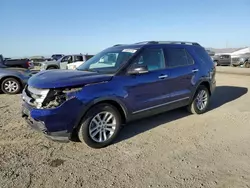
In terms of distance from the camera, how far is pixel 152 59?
4.72 meters

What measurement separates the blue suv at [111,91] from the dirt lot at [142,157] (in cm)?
40

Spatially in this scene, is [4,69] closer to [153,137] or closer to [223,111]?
[153,137]

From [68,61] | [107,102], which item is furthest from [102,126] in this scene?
[68,61]

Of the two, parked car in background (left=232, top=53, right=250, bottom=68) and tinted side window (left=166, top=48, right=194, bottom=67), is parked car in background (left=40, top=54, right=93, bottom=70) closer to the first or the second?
tinted side window (left=166, top=48, right=194, bottom=67)

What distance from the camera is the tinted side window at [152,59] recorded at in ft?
14.8

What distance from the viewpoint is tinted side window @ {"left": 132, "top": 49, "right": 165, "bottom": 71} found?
4.50 m

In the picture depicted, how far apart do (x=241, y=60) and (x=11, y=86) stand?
73.4 ft

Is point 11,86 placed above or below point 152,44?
below

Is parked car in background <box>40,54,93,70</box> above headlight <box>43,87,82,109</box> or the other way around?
above

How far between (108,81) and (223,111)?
3.78 metres

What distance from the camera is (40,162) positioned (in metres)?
3.46

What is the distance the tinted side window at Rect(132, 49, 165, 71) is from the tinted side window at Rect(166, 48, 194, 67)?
20cm

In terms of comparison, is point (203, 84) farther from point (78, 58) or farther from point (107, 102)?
point (78, 58)

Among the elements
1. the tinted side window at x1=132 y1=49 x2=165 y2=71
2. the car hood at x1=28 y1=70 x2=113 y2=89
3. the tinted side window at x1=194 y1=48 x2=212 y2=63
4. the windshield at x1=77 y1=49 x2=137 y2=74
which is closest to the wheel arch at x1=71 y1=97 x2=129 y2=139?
the car hood at x1=28 y1=70 x2=113 y2=89
